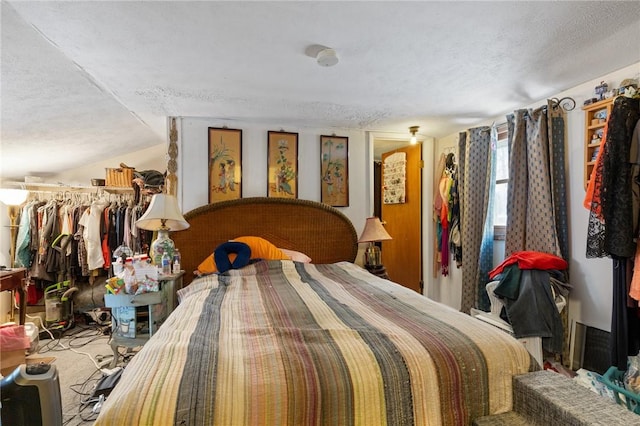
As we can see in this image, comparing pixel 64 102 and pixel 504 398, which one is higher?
pixel 64 102

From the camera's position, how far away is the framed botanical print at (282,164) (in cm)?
321

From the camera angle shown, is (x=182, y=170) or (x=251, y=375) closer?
(x=251, y=375)

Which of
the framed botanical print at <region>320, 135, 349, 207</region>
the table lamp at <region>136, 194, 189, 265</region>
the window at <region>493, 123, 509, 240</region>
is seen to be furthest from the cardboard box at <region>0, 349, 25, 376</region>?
the window at <region>493, 123, 509, 240</region>

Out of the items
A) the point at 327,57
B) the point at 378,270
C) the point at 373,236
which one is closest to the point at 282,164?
the point at 373,236

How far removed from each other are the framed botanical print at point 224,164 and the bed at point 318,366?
1.48 metres

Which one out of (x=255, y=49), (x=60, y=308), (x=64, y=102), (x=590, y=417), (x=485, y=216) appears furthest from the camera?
(x=60, y=308)

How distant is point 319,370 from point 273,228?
2.22m

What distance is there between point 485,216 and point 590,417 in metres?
2.29

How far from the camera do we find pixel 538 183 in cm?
243

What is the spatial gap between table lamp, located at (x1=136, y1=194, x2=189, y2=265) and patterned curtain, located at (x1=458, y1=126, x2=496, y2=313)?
262 cm

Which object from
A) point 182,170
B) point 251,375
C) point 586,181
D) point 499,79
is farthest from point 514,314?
point 182,170

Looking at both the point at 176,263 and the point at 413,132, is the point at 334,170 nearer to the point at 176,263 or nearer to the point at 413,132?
the point at 413,132

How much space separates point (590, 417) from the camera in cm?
87

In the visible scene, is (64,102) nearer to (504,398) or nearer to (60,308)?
(60,308)
